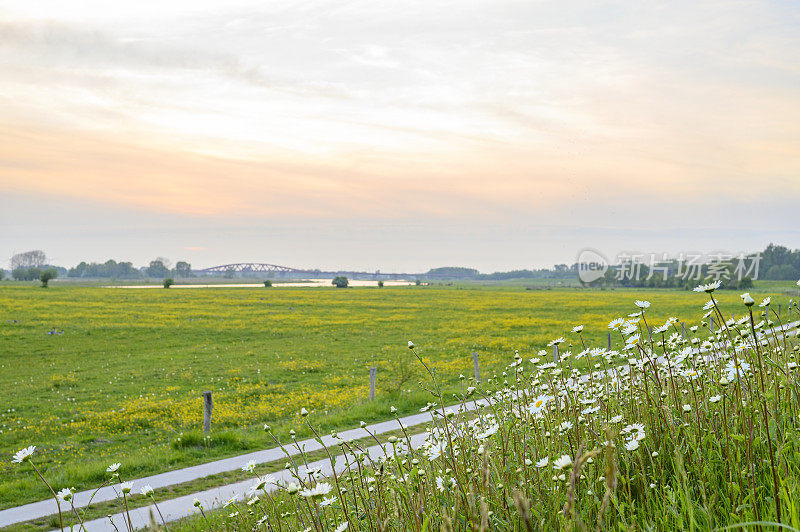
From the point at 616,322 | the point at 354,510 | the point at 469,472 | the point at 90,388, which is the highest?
the point at 616,322

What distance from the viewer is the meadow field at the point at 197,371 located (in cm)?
1574

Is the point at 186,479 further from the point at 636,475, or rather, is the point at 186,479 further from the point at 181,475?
the point at 636,475

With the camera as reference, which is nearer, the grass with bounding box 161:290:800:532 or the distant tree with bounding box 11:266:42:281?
the grass with bounding box 161:290:800:532

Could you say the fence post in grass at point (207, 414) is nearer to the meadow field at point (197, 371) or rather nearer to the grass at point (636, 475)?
the meadow field at point (197, 371)

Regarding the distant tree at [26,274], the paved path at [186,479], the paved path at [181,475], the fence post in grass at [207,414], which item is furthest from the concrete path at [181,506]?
the distant tree at [26,274]

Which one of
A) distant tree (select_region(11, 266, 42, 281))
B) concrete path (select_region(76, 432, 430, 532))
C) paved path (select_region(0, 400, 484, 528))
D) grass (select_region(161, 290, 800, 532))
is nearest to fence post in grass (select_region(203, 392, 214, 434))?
paved path (select_region(0, 400, 484, 528))

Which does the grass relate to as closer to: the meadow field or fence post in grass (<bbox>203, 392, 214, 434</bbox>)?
the meadow field

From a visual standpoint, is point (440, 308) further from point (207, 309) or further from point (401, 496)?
point (401, 496)

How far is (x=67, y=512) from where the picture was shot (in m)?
9.87

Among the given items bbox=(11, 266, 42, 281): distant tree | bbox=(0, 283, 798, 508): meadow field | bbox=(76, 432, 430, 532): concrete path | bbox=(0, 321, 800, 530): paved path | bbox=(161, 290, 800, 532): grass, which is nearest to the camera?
bbox=(161, 290, 800, 532): grass

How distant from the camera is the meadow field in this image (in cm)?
1574

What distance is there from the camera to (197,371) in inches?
1166

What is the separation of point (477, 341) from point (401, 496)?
3719cm

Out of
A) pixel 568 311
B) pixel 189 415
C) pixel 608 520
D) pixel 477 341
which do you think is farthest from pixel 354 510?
pixel 568 311
